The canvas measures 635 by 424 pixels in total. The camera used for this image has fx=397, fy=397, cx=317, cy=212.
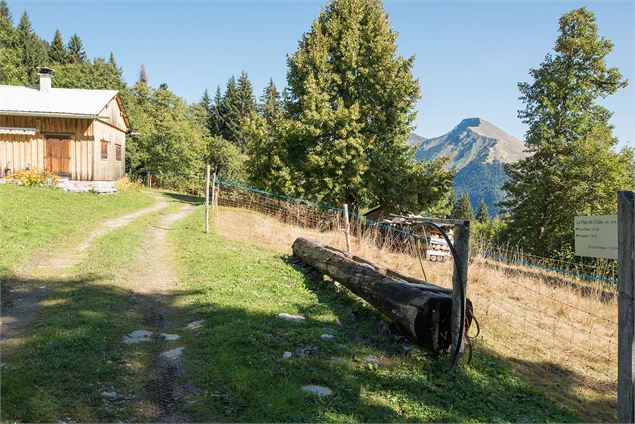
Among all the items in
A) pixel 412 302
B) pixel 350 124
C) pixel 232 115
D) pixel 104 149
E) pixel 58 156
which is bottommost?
pixel 412 302

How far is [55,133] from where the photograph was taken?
22.6 m

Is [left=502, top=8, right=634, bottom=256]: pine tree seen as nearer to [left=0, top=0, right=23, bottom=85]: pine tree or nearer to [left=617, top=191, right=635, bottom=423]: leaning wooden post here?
[left=617, top=191, right=635, bottom=423]: leaning wooden post

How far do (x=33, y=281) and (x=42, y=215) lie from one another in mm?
7374

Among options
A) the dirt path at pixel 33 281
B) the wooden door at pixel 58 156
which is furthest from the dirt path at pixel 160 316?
the wooden door at pixel 58 156

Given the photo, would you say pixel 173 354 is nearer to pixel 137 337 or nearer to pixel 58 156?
pixel 137 337

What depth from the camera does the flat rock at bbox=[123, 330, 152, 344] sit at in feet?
18.3

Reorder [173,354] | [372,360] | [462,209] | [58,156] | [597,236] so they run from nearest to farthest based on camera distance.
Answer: [597,236] → [173,354] → [372,360] → [58,156] → [462,209]

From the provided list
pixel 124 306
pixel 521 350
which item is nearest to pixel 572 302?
pixel 521 350

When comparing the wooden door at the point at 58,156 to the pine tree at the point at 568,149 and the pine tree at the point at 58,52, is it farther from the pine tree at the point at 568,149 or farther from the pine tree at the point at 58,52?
the pine tree at the point at 58,52

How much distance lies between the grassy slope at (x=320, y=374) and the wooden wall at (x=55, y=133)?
1945cm

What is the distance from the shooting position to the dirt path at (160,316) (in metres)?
4.18

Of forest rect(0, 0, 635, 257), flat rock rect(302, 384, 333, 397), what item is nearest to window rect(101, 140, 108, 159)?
forest rect(0, 0, 635, 257)

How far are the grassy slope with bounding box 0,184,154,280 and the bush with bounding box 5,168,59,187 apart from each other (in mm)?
1335

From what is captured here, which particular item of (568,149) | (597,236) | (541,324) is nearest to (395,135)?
(568,149)
